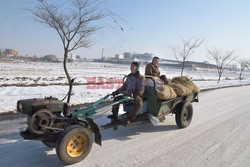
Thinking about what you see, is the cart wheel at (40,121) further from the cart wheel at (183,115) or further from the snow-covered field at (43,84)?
the snow-covered field at (43,84)

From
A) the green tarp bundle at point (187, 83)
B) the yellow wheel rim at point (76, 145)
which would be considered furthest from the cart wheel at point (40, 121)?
the green tarp bundle at point (187, 83)

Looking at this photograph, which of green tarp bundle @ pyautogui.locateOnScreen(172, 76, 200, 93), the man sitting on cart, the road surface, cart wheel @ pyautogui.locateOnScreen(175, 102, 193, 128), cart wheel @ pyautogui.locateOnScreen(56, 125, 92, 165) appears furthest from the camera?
green tarp bundle @ pyautogui.locateOnScreen(172, 76, 200, 93)

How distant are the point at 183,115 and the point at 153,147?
1.92 meters

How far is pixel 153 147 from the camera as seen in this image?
4.90 meters

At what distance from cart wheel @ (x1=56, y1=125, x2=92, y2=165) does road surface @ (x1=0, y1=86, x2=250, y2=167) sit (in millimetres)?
188

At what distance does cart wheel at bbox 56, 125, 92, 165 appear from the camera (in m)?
3.71

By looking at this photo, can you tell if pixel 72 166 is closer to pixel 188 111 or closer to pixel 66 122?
pixel 66 122

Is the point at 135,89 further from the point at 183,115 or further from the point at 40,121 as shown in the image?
the point at 40,121

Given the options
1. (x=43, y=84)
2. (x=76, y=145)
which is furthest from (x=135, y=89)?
(x=43, y=84)

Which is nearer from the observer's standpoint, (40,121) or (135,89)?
(40,121)

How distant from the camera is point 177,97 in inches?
253

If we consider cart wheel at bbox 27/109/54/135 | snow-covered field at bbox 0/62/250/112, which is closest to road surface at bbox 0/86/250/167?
cart wheel at bbox 27/109/54/135

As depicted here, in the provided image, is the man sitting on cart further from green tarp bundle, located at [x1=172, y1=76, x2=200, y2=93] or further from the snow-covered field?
the snow-covered field

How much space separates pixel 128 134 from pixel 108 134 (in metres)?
0.49
